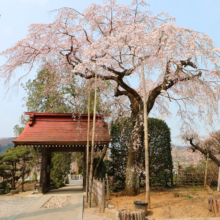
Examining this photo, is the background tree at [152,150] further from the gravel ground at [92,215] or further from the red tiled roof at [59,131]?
the gravel ground at [92,215]

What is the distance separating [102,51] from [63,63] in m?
2.66

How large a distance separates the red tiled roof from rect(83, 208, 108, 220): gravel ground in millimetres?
3435

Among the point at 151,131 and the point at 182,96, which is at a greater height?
the point at 182,96

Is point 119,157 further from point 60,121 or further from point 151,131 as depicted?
point 60,121

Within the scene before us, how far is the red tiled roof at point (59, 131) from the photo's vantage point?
10297 millimetres

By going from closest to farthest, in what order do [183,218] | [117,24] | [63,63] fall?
[183,218] → [117,24] → [63,63]

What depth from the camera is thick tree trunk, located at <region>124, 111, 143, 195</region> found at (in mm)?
8438

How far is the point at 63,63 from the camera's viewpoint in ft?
34.8

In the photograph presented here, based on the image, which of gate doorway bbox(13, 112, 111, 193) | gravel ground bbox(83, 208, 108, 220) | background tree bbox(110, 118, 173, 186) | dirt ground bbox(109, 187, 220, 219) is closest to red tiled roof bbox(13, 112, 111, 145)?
gate doorway bbox(13, 112, 111, 193)

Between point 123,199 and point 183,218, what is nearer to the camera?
point 183,218

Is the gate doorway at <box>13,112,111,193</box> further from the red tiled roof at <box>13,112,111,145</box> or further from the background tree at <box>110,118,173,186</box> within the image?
the background tree at <box>110,118,173,186</box>

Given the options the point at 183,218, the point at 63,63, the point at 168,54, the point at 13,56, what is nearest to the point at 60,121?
the point at 63,63

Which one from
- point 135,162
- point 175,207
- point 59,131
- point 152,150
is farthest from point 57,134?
point 175,207

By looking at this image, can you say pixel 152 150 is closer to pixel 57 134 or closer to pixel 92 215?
pixel 57 134
